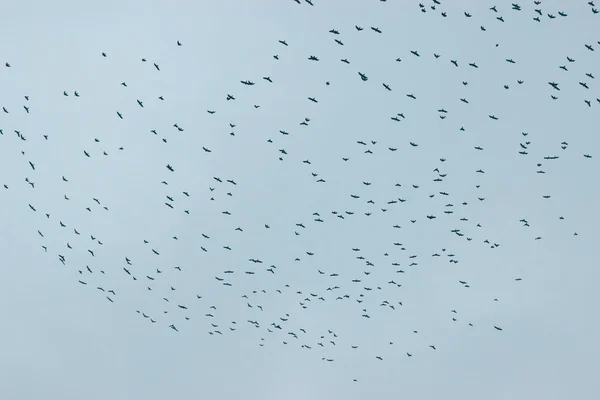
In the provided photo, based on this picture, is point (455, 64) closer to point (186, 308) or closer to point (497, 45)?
point (497, 45)

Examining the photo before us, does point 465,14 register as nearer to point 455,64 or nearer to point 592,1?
point 455,64

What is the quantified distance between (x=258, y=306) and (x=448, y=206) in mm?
24910

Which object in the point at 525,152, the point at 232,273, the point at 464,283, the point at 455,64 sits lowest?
the point at 464,283

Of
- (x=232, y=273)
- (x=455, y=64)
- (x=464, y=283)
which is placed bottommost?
(x=464, y=283)

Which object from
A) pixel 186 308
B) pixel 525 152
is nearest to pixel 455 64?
pixel 525 152

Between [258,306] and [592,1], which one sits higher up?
[592,1]

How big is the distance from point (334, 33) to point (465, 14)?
41.3 feet

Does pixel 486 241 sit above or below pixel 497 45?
below

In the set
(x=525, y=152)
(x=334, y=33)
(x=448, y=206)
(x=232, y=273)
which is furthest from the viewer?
(x=232, y=273)

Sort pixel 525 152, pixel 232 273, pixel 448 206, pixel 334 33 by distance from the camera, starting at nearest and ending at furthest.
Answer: pixel 334 33, pixel 525 152, pixel 448 206, pixel 232 273

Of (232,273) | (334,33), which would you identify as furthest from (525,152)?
(232,273)

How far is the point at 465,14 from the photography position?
10450 centimetres

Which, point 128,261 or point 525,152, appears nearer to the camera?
point 525,152

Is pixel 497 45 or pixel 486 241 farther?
pixel 486 241
